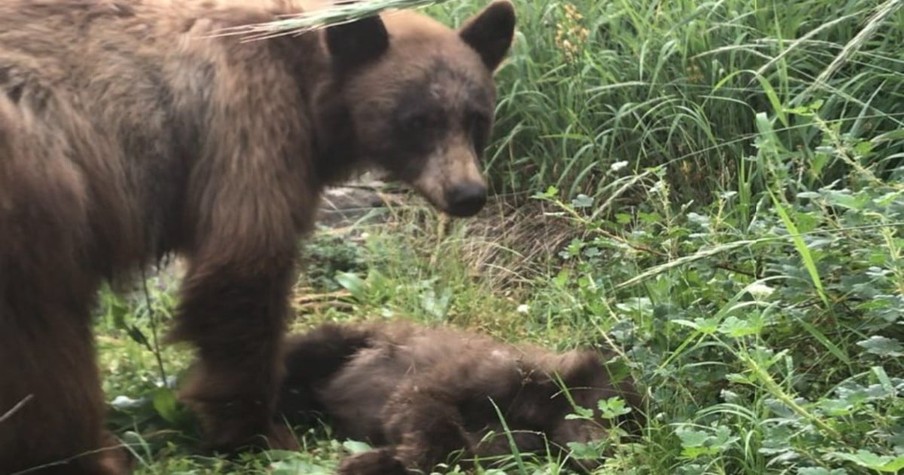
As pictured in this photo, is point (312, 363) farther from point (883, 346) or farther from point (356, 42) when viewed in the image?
point (883, 346)

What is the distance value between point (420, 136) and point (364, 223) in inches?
80.0

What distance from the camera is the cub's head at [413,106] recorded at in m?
4.71

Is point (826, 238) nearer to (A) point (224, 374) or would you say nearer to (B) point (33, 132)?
(A) point (224, 374)

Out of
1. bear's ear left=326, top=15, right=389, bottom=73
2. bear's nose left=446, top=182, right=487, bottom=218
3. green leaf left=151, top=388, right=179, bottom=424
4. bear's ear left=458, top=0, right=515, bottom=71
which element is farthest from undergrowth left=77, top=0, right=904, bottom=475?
bear's ear left=326, top=15, right=389, bottom=73

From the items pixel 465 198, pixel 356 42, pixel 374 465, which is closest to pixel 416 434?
pixel 374 465

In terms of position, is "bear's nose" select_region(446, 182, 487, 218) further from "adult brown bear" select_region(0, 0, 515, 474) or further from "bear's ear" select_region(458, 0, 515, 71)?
"bear's ear" select_region(458, 0, 515, 71)

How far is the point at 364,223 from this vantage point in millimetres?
6773

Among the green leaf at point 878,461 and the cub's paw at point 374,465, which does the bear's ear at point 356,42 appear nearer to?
the cub's paw at point 374,465

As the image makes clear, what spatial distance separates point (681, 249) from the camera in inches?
169

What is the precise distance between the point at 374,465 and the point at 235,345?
33.8 inches

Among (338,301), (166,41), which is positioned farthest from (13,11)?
(338,301)

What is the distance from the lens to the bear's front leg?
4316 mm

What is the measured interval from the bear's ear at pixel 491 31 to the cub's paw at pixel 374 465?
1.93m

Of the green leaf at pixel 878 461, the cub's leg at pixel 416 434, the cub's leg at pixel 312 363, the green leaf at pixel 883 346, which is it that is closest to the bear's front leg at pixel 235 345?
the cub's leg at pixel 312 363
